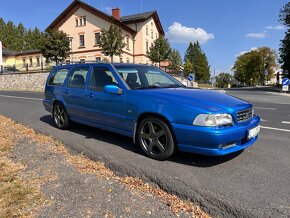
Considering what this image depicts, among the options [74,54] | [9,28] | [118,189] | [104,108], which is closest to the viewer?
[118,189]

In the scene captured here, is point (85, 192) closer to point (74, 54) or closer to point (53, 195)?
point (53, 195)

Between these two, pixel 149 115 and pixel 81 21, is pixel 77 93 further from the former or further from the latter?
pixel 81 21

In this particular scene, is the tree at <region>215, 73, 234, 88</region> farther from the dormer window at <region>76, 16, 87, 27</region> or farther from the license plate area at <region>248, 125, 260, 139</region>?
the license plate area at <region>248, 125, 260, 139</region>

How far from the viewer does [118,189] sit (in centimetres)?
378

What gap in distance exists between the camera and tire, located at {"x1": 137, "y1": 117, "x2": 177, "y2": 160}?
4.68m

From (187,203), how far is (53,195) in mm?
1598

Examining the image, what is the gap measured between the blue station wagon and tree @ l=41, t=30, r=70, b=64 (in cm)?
3031

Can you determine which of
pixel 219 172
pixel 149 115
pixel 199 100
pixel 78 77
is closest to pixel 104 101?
pixel 149 115

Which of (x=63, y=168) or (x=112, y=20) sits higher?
(x=112, y=20)

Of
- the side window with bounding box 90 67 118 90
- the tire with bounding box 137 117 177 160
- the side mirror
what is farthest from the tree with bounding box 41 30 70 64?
the tire with bounding box 137 117 177 160

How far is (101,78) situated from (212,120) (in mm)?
2660

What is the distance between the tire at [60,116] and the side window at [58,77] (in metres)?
0.54

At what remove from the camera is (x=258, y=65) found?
89.3 meters

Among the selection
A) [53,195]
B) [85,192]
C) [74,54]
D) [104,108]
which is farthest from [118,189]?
[74,54]
